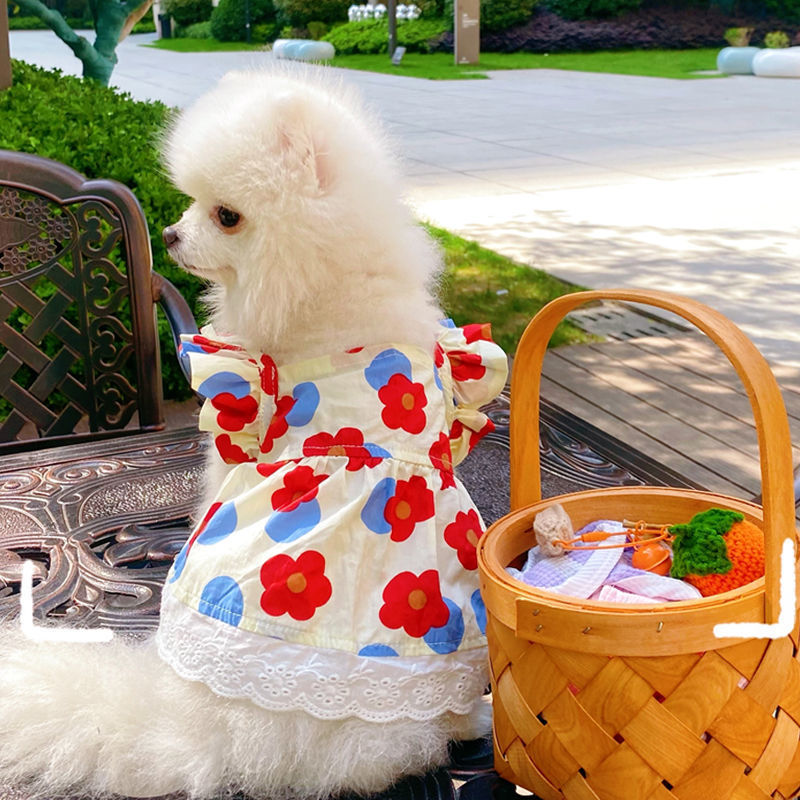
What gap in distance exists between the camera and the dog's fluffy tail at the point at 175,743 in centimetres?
142

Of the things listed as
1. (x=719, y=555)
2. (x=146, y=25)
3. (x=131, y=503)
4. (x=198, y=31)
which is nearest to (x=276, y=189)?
(x=719, y=555)

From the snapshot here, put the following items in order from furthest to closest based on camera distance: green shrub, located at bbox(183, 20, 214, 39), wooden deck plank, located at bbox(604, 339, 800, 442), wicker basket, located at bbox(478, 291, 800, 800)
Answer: green shrub, located at bbox(183, 20, 214, 39), wooden deck plank, located at bbox(604, 339, 800, 442), wicker basket, located at bbox(478, 291, 800, 800)

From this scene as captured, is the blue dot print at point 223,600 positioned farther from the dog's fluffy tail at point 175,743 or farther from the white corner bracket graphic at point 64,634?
the white corner bracket graphic at point 64,634

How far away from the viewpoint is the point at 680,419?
133 inches

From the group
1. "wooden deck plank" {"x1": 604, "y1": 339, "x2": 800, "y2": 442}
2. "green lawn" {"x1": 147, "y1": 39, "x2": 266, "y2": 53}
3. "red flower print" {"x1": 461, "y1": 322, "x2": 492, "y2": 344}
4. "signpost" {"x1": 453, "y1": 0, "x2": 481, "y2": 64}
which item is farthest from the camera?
"green lawn" {"x1": 147, "y1": 39, "x2": 266, "y2": 53}

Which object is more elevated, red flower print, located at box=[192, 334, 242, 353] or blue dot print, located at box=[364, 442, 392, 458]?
red flower print, located at box=[192, 334, 242, 353]

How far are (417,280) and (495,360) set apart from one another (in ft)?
0.63

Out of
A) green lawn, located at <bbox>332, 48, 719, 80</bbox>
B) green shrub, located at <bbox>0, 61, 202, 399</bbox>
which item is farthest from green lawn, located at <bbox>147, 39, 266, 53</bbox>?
green shrub, located at <bbox>0, 61, 202, 399</bbox>

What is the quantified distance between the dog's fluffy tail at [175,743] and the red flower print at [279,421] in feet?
1.19

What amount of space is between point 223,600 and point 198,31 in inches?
1115

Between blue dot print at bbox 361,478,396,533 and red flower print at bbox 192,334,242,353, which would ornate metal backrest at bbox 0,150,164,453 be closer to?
red flower print at bbox 192,334,242,353

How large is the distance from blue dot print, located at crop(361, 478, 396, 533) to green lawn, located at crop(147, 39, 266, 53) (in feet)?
74.5

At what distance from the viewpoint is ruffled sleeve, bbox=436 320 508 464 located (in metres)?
1.66

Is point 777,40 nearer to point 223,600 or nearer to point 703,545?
point 703,545
